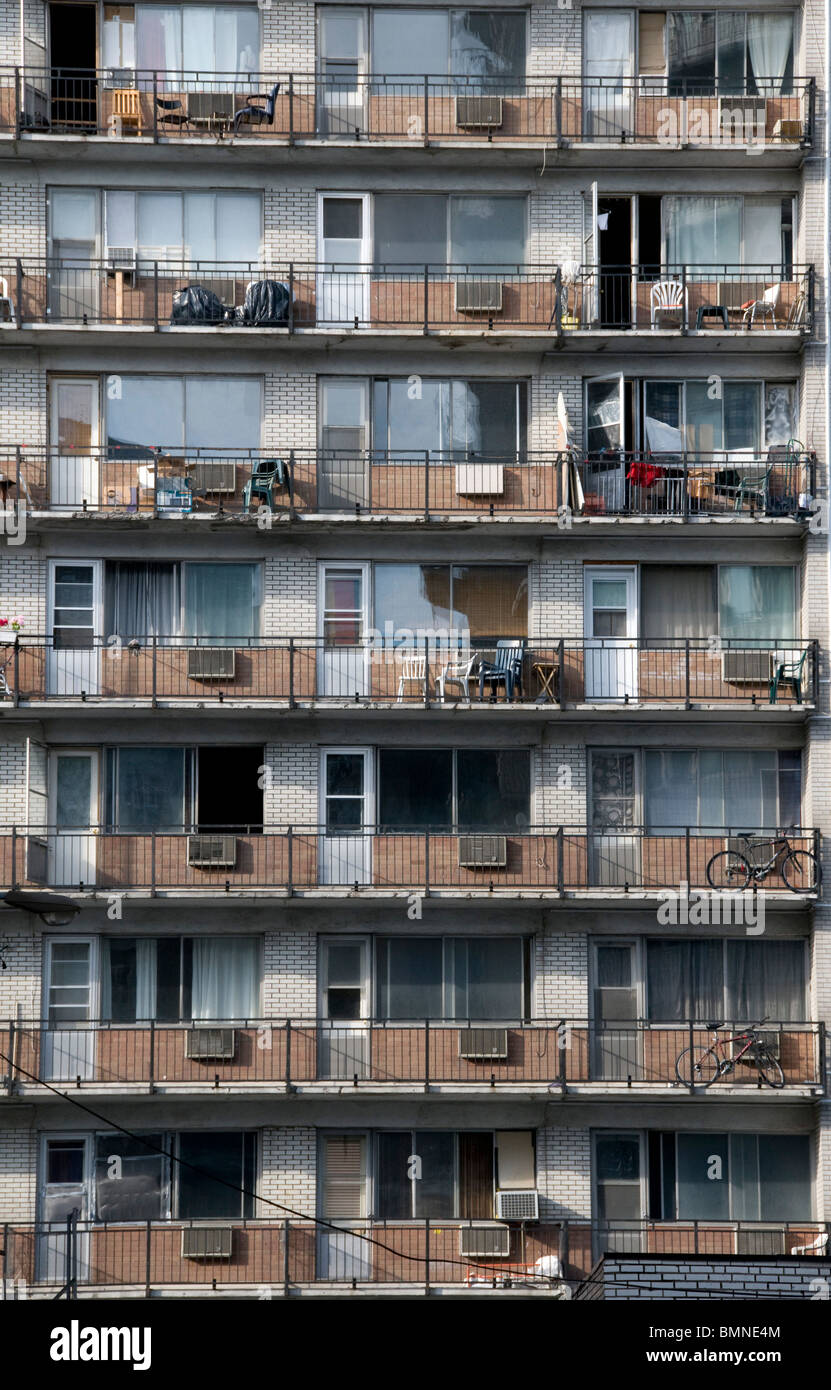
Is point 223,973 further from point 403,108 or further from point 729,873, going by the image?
point 403,108

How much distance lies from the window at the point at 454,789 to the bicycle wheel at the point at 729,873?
3.21 metres

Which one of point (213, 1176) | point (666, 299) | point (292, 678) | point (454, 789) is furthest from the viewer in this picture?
point (666, 299)

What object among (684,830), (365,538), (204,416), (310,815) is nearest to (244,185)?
(204,416)

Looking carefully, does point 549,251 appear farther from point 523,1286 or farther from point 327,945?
point 523,1286

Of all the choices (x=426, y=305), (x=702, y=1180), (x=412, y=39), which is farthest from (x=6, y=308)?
(x=702, y=1180)

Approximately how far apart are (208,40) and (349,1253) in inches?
816

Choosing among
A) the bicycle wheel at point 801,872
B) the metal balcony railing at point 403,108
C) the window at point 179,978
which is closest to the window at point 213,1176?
the window at point 179,978

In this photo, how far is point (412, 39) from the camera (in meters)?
37.4

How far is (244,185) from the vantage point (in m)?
36.6

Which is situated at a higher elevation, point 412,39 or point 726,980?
point 412,39

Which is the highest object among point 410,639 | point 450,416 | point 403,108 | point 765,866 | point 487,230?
point 403,108

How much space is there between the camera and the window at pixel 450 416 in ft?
120

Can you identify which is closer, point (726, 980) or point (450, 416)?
point (726, 980)
